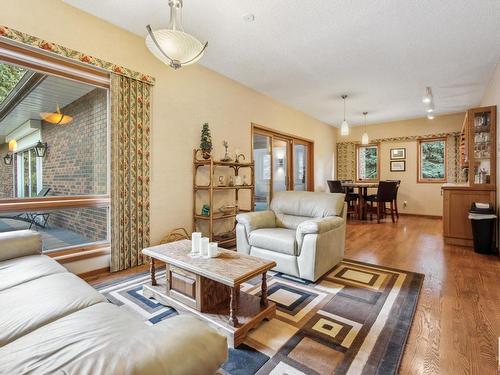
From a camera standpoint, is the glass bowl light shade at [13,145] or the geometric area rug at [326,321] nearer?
the geometric area rug at [326,321]

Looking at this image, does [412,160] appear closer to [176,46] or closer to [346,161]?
[346,161]

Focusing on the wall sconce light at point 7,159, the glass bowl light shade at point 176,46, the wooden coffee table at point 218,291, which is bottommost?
the wooden coffee table at point 218,291

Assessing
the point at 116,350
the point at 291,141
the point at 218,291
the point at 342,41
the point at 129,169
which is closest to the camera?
the point at 116,350

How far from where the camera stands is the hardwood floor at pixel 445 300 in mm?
1481

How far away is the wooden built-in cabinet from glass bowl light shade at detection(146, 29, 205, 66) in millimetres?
4160

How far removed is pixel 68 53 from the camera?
238 centimetres

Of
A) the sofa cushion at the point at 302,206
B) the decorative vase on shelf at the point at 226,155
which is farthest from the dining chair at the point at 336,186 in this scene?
the decorative vase on shelf at the point at 226,155

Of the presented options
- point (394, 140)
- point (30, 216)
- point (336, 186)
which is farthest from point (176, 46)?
point (394, 140)

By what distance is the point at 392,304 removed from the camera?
2102 mm

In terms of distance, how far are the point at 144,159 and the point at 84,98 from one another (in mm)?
849

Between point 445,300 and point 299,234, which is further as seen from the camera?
point 299,234

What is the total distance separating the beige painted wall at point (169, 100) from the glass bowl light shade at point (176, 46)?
4.06 ft

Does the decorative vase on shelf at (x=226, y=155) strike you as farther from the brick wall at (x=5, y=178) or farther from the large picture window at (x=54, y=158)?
the brick wall at (x=5, y=178)

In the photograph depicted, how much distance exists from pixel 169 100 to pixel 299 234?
228 cm
